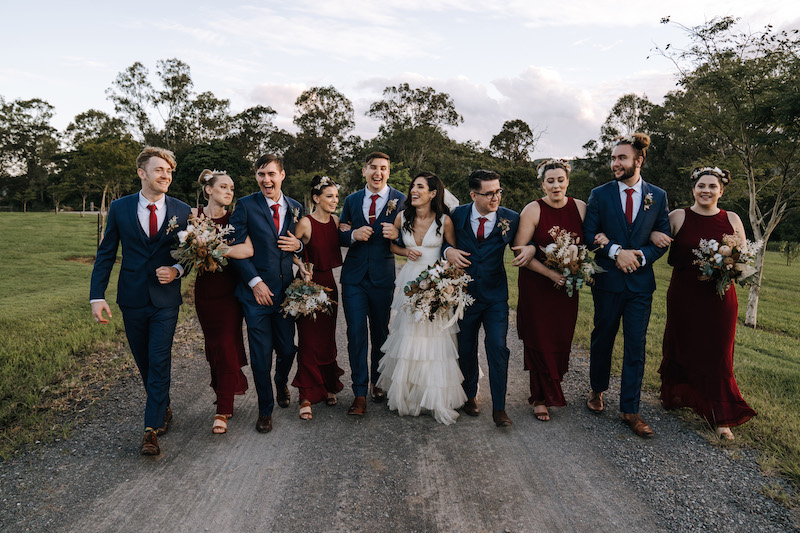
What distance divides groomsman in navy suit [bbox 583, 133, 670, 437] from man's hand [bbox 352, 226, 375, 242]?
2.38 metres

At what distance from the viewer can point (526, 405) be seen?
570 cm

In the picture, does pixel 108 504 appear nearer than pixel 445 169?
Yes

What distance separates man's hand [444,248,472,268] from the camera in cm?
518

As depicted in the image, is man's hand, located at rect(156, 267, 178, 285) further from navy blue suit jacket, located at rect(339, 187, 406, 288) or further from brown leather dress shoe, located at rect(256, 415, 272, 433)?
navy blue suit jacket, located at rect(339, 187, 406, 288)

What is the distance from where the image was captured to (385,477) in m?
4.07

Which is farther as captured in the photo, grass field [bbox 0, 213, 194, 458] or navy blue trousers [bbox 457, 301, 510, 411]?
navy blue trousers [bbox 457, 301, 510, 411]

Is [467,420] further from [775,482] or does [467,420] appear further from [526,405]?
[775,482]

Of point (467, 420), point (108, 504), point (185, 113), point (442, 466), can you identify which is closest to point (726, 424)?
point (467, 420)

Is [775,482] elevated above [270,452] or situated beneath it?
elevated above

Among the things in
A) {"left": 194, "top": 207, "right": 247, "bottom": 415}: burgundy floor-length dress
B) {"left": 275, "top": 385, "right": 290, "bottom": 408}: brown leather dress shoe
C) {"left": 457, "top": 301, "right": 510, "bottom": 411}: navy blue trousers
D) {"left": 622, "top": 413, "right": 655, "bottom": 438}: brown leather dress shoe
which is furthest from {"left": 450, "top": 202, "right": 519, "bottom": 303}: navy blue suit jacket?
{"left": 194, "top": 207, "right": 247, "bottom": 415}: burgundy floor-length dress

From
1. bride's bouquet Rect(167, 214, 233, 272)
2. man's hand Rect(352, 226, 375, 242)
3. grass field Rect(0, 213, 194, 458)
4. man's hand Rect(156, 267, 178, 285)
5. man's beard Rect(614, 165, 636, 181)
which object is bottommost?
grass field Rect(0, 213, 194, 458)

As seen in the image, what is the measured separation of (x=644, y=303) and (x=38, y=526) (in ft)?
18.2

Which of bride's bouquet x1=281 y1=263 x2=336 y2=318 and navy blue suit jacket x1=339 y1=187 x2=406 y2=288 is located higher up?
navy blue suit jacket x1=339 y1=187 x2=406 y2=288

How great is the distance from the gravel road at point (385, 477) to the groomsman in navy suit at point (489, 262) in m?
0.63
